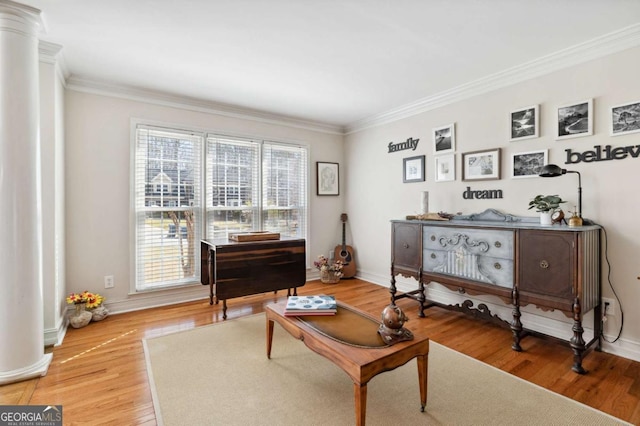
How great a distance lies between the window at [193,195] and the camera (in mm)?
3381

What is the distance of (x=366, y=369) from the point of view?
1384 millimetres

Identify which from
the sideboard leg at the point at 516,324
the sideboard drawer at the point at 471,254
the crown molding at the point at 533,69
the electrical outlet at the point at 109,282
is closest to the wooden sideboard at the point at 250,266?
the electrical outlet at the point at 109,282

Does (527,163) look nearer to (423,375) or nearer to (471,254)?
(471,254)

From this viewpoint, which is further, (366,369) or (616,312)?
(616,312)

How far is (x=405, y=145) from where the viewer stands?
3932 millimetres

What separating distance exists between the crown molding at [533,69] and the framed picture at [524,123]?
0.30 m

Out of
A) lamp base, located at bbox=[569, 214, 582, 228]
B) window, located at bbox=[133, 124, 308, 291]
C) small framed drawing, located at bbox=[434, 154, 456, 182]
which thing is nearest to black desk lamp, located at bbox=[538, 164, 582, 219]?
lamp base, located at bbox=[569, 214, 582, 228]

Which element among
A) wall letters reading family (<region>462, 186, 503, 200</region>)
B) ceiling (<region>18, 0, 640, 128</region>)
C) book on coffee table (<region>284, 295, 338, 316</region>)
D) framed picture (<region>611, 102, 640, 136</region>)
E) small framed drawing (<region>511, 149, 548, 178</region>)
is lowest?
book on coffee table (<region>284, 295, 338, 316</region>)

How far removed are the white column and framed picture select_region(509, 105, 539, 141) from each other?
3863 millimetres

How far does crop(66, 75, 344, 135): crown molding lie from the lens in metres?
3.07

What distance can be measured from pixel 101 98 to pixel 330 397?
3.54 metres

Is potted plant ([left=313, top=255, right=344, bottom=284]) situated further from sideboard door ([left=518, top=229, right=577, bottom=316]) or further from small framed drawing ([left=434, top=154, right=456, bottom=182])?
sideboard door ([left=518, top=229, right=577, bottom=316])

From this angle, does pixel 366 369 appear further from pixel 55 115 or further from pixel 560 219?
pixel 55 115

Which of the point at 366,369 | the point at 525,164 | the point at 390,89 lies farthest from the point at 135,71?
the point at 525,164
